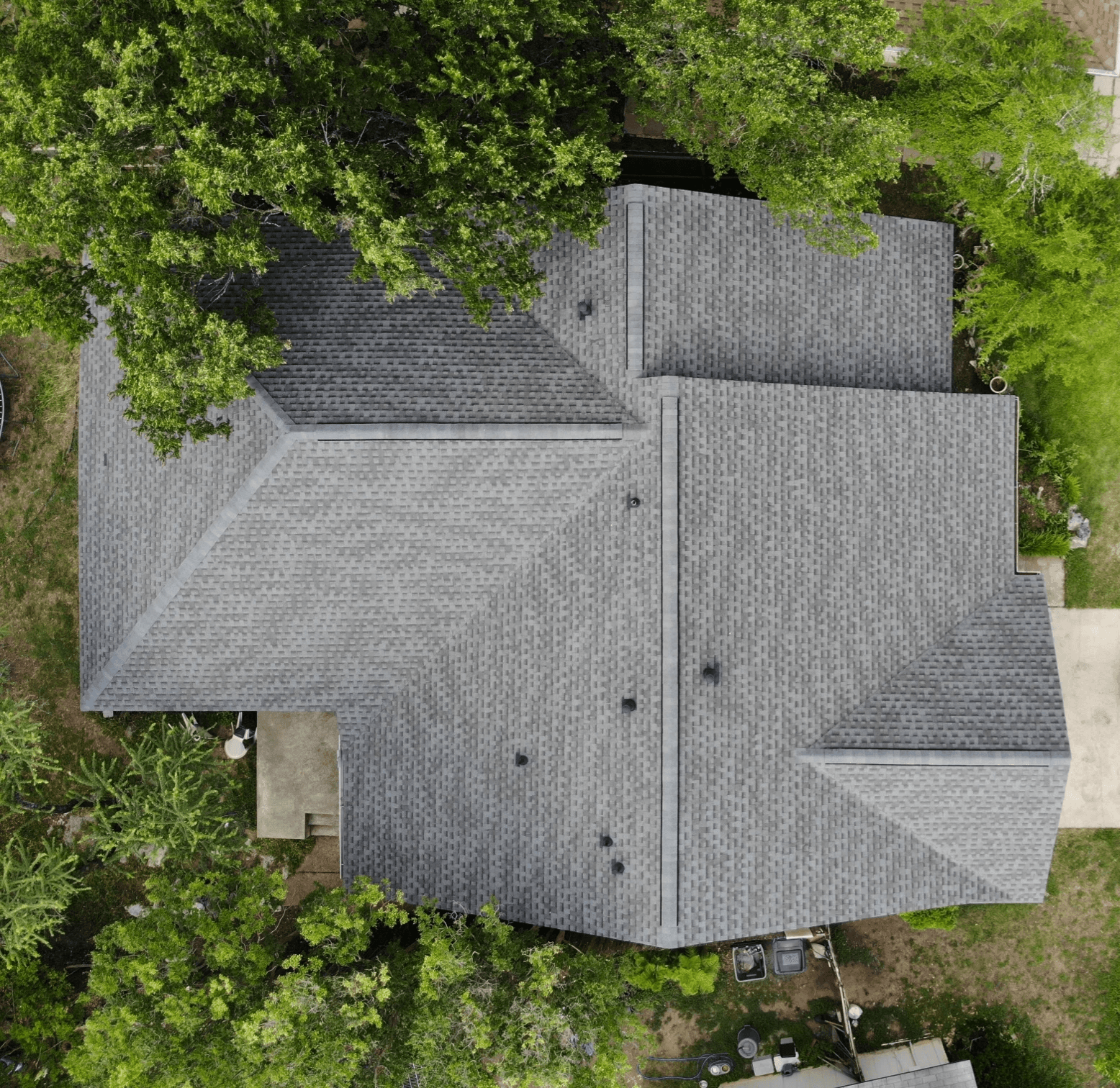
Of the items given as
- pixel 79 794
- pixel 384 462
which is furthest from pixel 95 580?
pixel 384 462

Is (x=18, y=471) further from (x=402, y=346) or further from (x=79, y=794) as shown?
(x=402, y=346)

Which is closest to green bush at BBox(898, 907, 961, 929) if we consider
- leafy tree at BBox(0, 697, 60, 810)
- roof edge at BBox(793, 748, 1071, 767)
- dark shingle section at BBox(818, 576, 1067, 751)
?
roof edge at BBox(793, 748, 1071, 767)

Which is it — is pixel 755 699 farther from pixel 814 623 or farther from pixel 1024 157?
pixel 1024 157

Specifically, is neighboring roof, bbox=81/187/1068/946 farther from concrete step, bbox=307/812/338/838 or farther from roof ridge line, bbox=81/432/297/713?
concrete step, bbox=307/812/338/838

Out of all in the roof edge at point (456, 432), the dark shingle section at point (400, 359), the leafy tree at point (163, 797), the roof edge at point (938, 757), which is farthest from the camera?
the leafy tree at point (163, 797)

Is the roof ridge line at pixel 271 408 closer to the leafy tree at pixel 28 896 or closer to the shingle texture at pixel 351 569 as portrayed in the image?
the shingle texture at pixel 351 569

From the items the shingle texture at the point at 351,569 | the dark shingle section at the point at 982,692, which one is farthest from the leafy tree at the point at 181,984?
the dark shingle section at the point at 982,692

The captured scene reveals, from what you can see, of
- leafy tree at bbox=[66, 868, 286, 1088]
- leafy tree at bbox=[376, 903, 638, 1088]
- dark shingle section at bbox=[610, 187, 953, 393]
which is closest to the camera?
leafy tree at bbox=[376, 903, 638, 1088]
